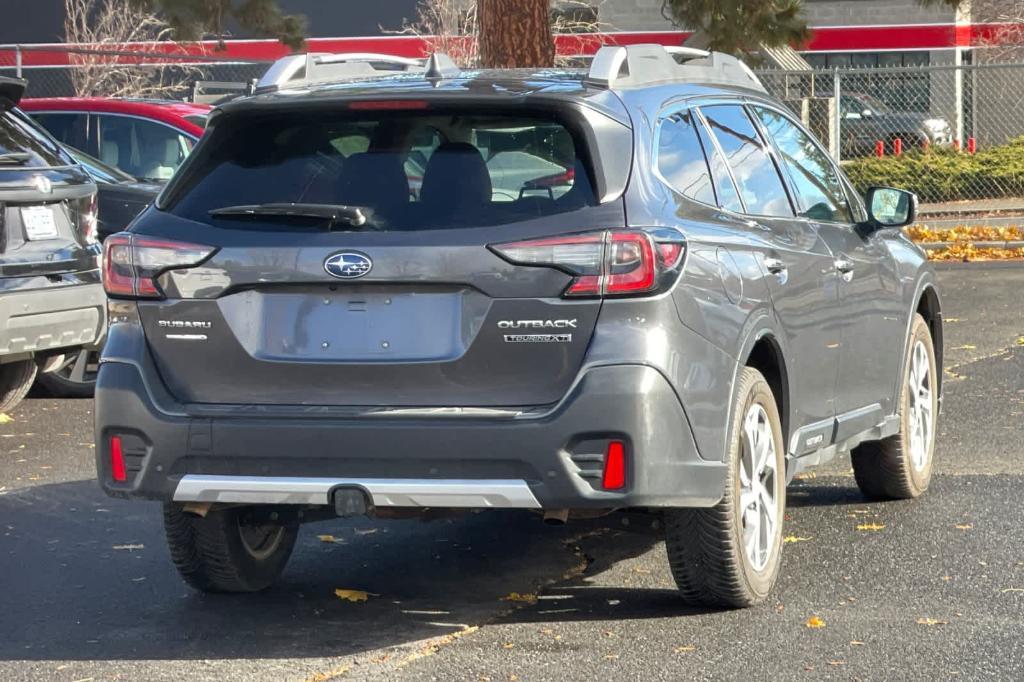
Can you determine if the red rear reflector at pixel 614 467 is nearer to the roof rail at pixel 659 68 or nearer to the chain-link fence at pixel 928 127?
the roof rail at pixel 659 68

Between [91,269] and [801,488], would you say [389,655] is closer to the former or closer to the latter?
[801,488]

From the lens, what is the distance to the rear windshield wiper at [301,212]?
208 inches

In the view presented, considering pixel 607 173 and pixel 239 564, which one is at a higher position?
pixel 607 173

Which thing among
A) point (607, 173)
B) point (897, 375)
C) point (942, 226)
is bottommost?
point (942, 226)

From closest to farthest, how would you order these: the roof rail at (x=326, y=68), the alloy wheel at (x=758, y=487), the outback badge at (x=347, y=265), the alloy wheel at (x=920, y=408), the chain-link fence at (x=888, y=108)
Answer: the outback badge at (x=347, y=265) < the alloy wheel at (x=758, y=487) < the roof rail at (x=326, y=68) < the alloy wheel at (x=920, y=408) < the chain-link fence at (x=888, y=108)

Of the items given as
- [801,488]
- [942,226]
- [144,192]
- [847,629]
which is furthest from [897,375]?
[942,226]

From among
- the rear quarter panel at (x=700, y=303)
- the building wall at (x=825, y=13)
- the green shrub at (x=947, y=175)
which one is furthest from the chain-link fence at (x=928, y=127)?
the rear quarter panel at (x=700, y=303)

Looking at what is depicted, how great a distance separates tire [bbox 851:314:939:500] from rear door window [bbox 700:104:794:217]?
1.31 m

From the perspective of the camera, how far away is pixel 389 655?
537 centimetres

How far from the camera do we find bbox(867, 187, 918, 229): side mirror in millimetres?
7199

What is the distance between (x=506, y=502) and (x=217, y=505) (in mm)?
1013

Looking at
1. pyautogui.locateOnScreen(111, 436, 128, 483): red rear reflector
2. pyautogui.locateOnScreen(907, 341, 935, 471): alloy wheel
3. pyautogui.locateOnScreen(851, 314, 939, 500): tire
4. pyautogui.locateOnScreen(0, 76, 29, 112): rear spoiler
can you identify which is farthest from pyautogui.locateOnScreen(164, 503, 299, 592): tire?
pyautogui.locateOnScreen(0, 76, 29, 112): rear spoiler

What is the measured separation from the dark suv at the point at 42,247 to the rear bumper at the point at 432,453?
157 inches

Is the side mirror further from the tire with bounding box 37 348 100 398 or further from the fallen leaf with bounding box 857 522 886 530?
the tire with bounding box 37 348 100 398
